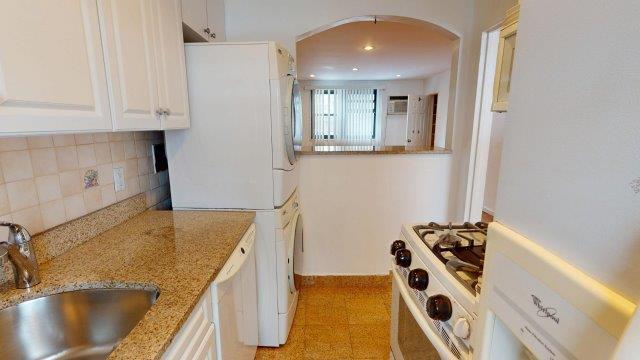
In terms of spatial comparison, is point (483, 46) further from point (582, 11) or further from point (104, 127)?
point (104, 127)

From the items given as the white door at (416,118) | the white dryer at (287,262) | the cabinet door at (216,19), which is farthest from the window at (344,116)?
the white dryer at (287,262)

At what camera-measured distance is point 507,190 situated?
0.56 meters

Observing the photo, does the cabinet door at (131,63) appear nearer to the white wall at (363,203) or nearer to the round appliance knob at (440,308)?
the round appliance knob at (440,308)

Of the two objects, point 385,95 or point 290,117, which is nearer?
point 290,117

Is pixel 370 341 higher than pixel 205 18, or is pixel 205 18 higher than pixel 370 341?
pixel 205 18

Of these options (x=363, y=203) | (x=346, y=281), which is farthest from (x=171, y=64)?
(x=346, y=281)

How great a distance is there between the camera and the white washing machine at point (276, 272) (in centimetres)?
177

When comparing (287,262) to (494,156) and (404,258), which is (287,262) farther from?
(494,156)

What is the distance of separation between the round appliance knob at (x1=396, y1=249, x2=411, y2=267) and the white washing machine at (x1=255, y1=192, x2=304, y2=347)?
0.82 metres

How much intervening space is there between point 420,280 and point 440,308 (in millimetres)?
136

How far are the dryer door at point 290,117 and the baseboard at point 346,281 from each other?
123cm

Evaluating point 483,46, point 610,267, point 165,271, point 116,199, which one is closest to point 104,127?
point 165,271

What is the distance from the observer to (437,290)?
2.96ft

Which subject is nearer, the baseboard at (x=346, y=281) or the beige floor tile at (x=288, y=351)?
the beige floor tile at (x=288, y=351)
